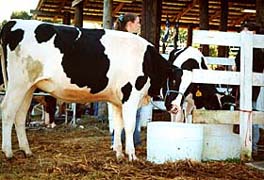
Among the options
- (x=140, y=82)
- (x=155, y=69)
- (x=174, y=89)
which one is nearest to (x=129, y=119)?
(x=140, y=82)

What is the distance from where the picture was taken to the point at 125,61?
6.51 meters

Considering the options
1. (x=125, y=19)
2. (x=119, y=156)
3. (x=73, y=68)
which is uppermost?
(x=125, y=19)

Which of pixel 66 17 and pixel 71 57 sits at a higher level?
pixel 66 17

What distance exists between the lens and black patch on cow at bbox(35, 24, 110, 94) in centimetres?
636

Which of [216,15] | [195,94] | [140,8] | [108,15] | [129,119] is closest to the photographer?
[129,119]

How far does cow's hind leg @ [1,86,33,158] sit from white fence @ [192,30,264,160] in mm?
2132

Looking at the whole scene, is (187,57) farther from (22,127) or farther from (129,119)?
(22,127)

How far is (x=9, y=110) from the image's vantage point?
20.9 ft

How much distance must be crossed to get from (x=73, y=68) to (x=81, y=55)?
180mm

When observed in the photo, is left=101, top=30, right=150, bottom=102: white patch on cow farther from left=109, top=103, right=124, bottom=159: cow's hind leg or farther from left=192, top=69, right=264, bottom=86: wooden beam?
left=192, top=69, right=264, bottom=86: wooden beam

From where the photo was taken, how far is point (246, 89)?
22.5ft

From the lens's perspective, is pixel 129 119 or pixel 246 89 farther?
pixel 246 89

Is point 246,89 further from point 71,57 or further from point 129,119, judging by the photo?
point 71,57

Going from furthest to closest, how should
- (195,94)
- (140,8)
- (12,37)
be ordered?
1. (140,8)
2. (195,94)
3. (12,37)
